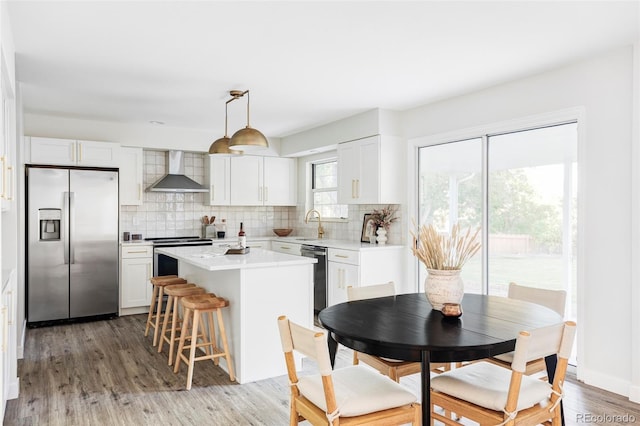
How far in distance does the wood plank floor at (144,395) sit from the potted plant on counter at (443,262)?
1.22m

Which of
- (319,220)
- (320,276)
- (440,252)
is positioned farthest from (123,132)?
(440,252)

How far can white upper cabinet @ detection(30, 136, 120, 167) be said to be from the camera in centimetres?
517

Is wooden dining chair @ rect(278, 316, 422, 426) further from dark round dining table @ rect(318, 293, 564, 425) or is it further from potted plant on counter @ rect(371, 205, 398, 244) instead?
potted plant on counter @ rect(371, 205, 398, 244)

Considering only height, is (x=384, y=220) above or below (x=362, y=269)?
above

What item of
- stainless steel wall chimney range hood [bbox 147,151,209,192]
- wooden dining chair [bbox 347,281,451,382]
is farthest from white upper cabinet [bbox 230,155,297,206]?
wooden dining chair [bbox 347,281,451,382]

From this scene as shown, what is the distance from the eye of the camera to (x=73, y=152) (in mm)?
5355

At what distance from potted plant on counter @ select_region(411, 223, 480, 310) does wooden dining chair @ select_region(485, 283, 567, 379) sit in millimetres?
470

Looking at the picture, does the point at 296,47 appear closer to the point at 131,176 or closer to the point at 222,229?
the point at 131,176

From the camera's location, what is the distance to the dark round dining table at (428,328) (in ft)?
Result: 6.12

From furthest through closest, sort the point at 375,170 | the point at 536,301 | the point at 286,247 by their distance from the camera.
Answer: the point at 286,247 < the point at 375,170 < the point at 536,301

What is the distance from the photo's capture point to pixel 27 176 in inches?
199

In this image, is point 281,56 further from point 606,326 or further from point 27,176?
point 27,176

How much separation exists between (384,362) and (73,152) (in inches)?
182

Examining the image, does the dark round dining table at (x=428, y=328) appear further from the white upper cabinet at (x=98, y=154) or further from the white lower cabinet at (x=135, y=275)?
the white upper cabinet at (x=98, y=154)
